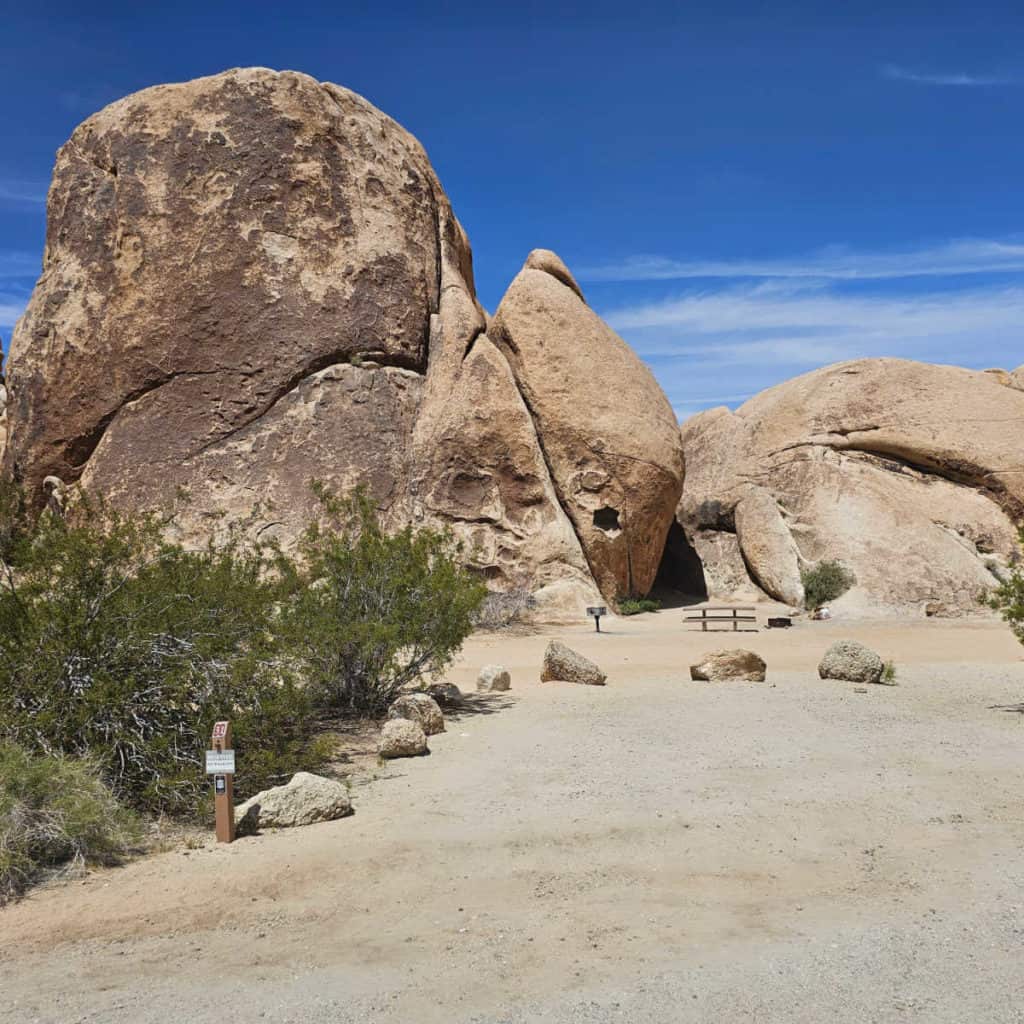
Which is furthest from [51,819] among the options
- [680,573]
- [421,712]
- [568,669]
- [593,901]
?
[680,573]

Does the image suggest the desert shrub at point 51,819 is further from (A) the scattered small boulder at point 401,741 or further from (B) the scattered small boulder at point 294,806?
(A) the scattered small boulder at point 401,741

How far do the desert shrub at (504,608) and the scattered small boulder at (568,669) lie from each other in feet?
19.3

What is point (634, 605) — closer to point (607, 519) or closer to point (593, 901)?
point (607, 519)

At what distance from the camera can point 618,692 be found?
1218 centimetres

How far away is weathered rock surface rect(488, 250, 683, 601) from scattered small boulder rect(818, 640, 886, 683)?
32.2 feet

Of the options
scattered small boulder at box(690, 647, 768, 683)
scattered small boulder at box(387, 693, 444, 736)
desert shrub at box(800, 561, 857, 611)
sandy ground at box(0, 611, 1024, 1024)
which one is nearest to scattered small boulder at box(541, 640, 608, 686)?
scattered small boulder at box(690, 647, 768, 683)

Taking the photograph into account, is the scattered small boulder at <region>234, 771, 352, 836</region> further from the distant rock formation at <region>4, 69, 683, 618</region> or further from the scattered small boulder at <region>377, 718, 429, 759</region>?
the distant rock formation at <region>4, 69, 683, 618</region>

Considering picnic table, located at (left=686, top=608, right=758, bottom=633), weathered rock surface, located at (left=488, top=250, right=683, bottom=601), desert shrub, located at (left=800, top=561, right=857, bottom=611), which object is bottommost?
picnic table, located at (left=686, top=608, right=758, bottom=633)

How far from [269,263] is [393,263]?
2767mm

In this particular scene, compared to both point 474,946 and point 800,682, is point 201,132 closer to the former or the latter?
→ point 800,682

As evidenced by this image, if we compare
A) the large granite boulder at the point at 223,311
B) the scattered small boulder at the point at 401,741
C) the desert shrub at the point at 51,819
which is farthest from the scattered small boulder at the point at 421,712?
the large granite boulder at the point at 223,311

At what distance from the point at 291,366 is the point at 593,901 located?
17.6m

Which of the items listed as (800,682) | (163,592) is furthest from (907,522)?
(163,592)

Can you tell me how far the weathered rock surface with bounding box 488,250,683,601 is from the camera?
22.6 metres
